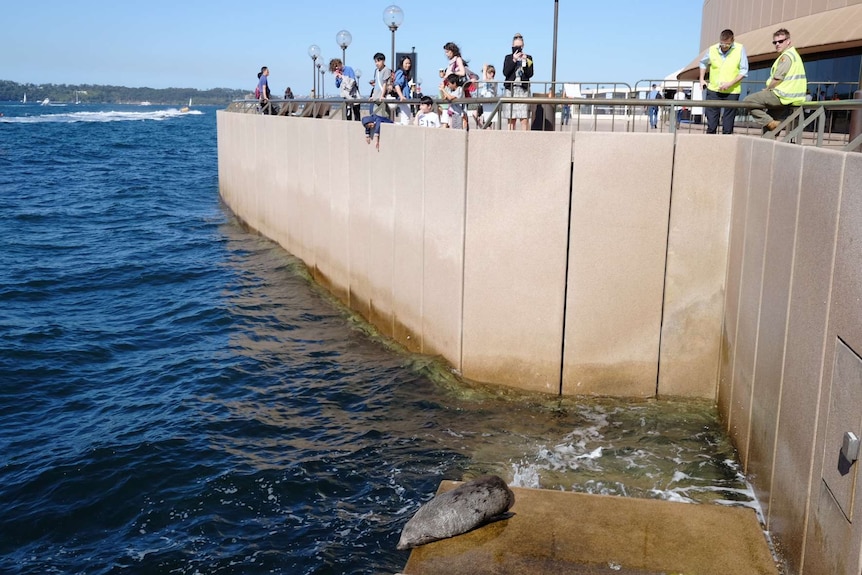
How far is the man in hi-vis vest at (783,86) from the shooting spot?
11.4m

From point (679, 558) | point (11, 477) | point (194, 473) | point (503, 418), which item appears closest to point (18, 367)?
point (11, 477)

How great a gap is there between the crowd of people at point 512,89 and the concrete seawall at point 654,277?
2.38ft

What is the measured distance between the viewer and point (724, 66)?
1280cm

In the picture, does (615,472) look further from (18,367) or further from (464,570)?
(18,367)

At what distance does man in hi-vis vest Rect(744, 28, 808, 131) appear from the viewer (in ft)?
37.3

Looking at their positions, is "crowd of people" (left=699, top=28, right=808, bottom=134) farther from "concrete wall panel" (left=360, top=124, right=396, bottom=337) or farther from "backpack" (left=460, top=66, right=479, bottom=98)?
"concrete wall panel" (left=360, top=124, right=396, bottom=337)

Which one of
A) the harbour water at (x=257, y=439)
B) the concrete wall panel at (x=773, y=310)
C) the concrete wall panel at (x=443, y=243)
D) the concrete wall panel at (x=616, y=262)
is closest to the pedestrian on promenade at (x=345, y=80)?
the harbour water at (x=257, y=439)

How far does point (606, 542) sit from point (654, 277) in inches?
193

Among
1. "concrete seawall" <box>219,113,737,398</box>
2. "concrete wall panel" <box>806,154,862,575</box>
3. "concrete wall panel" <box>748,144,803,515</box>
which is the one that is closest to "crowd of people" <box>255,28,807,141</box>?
"concrete seawall" <box>219,113,737,398</box>

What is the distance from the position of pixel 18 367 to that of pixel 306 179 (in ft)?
27.6

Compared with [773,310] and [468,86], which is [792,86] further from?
[468,86]

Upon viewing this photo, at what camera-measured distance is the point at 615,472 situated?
33.3ft

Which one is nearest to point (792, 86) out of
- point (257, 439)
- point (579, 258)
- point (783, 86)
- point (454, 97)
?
point (783, 86)

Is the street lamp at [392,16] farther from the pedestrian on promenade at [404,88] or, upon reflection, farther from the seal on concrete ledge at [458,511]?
the seal on concrete ledge at [458,511]
